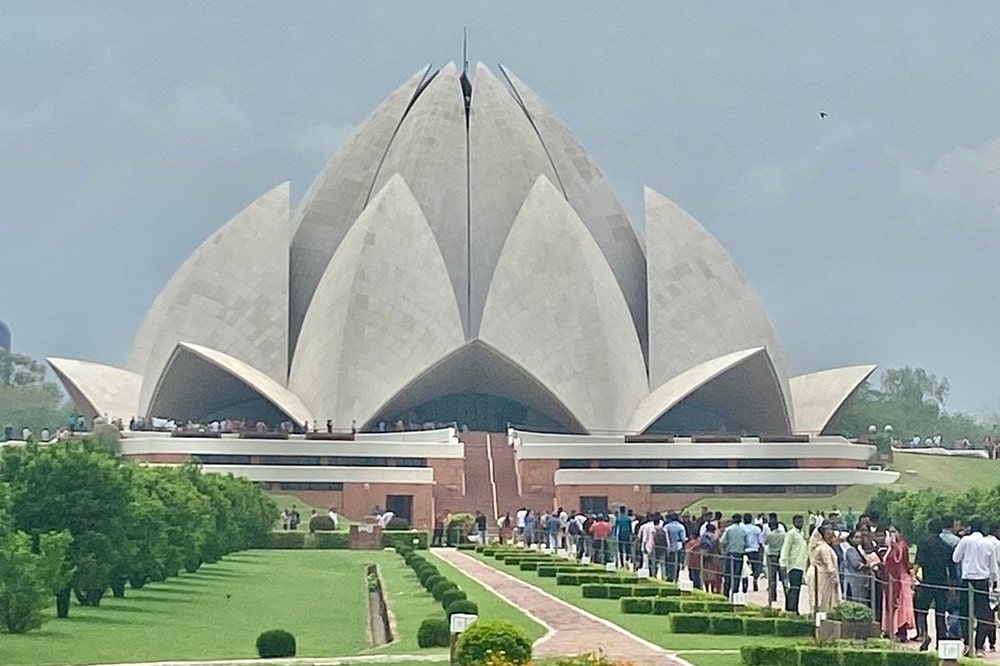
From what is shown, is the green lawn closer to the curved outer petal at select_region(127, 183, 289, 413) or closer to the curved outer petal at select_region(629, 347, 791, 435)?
the curved outer petal at select_region(629, 347, 791, 435)

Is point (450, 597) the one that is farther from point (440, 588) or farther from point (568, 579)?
point (568, 579)

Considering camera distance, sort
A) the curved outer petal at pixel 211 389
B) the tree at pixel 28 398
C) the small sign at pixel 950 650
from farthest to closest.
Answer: the tree at pixel 28 398 → the curved outer petal at pixel 211 389 → the small sign at pixel 950 650

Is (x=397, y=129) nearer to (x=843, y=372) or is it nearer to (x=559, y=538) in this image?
(x=843, y=372)

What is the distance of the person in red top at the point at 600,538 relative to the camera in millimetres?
22500

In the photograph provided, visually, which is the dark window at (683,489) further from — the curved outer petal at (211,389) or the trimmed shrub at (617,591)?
the trimmed shrub at (617,591)

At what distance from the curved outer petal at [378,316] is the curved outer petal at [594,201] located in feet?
20.4

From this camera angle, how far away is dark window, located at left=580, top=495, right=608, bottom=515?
36844 mm

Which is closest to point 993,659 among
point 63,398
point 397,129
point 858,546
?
point 858,546

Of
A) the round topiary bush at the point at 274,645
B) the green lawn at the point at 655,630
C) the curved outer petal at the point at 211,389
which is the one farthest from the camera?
the curved outer petal at the point at 211,389

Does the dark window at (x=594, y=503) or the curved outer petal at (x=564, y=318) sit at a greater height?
the curved outer petal at (x=564, y=318)

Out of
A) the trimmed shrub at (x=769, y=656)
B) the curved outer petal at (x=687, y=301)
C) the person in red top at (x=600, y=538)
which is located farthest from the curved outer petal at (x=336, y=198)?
the trimmed shrub at (x=769, y=656)

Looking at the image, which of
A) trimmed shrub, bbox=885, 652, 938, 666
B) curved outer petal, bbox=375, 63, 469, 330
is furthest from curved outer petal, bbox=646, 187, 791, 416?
trimmed shrub, bbox=885, 652, 938, 666

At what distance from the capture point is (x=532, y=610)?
14062mm

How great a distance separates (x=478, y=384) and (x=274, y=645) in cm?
3224
